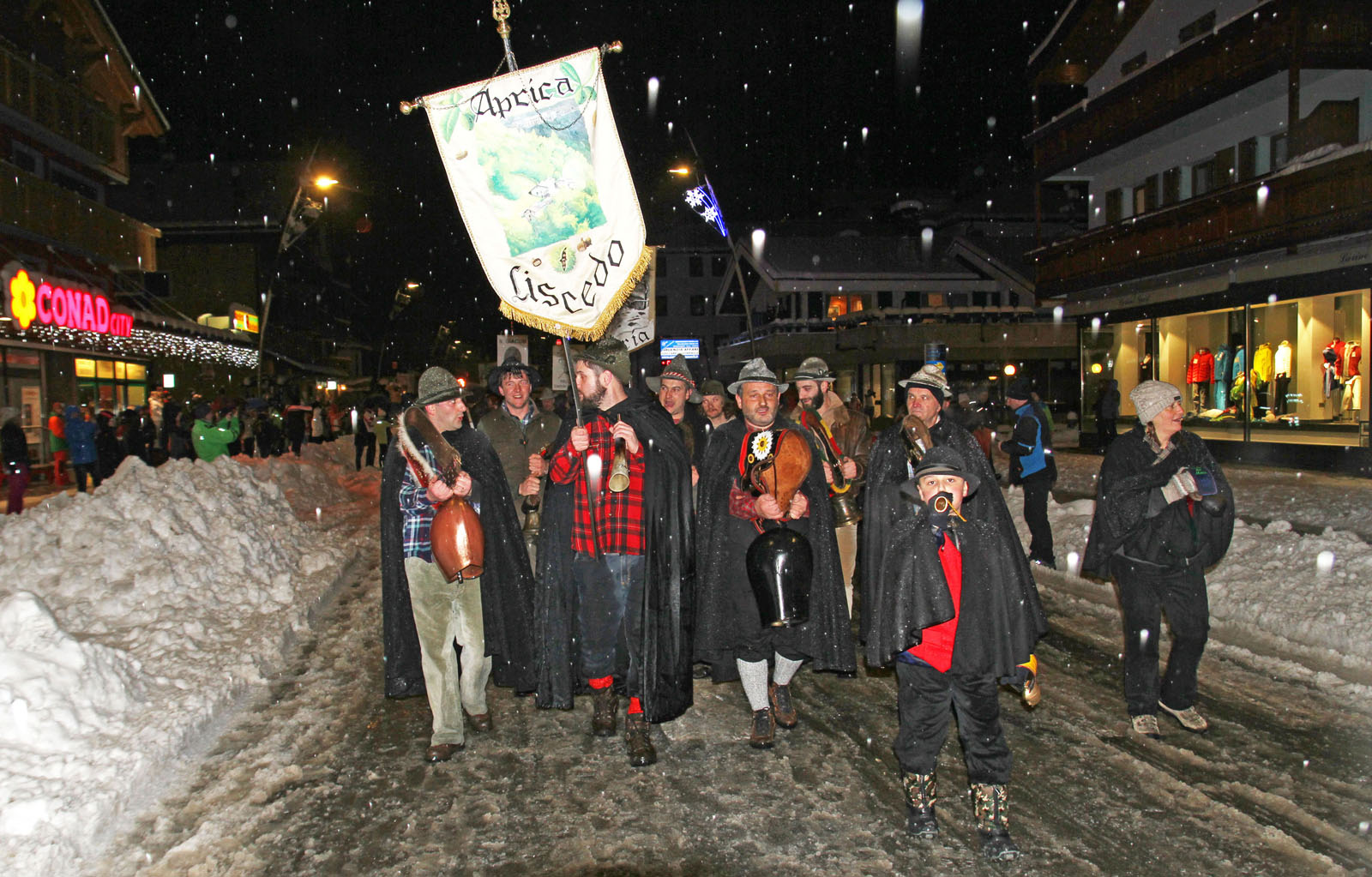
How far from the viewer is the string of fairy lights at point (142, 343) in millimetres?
19625

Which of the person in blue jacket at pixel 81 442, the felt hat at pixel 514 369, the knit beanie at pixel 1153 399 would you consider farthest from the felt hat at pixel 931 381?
the person in blue jacket at pixel 81 442

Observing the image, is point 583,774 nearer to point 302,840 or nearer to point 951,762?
point 302,840

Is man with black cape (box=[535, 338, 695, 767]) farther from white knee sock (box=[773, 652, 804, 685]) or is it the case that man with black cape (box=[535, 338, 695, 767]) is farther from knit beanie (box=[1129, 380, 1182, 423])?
knit beanie (box=[1129, 380, 1182, 423])

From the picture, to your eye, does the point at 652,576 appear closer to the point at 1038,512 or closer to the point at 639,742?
the point at 639,742

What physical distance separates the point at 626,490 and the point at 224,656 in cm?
351

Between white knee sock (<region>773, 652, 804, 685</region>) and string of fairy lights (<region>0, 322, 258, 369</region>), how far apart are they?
59.1 feet

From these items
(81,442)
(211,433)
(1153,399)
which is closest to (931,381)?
(1153,399)

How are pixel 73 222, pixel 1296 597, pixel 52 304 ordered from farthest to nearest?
pixel 73 222 < pixel 52 304 < pixel 1296 597

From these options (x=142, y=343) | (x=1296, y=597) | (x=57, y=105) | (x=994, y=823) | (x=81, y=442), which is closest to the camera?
(x=994, y=823)

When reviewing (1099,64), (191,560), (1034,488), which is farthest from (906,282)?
(191,560)

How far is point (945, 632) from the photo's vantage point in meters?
3.93

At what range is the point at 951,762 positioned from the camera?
489cm

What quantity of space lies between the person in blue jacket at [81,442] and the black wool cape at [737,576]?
48.0 feet

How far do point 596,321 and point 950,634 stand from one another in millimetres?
2681
